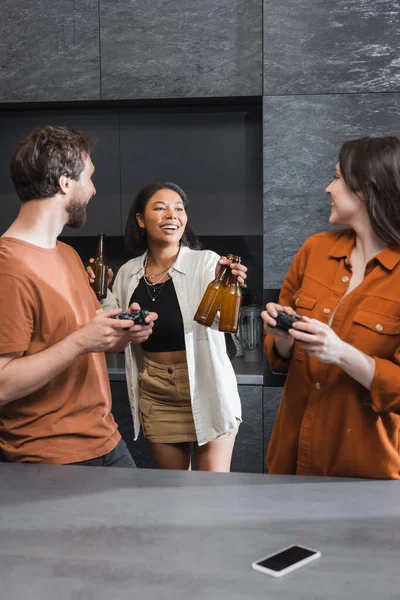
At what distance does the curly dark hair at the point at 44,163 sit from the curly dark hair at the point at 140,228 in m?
0.89

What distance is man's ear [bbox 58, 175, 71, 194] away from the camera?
1698 millimetres

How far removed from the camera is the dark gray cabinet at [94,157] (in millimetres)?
3420

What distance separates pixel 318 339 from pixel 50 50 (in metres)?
2.32

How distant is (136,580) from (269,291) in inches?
82.9

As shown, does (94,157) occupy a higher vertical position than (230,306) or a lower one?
higher

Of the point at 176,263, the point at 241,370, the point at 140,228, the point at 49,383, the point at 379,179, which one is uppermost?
the point at 379,179

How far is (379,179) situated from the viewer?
1.56 m

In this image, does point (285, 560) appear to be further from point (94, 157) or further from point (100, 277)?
point (94, 157)

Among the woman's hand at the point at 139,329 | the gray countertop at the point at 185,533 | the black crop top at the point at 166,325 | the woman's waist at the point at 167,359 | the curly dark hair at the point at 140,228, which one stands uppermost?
the curly dark hair at the point at 140,228

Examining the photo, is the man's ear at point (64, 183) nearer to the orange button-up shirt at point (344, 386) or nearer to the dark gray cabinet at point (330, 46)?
the orange button-up shirt at point (344, 386)

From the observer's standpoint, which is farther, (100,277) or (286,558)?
(100,277)

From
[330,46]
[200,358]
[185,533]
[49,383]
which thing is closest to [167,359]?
[200,358]

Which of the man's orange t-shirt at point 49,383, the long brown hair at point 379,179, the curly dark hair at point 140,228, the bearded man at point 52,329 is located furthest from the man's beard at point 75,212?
the curly dark hair at point 140,228

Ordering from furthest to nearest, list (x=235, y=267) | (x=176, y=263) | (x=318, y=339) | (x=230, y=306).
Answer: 1. (x=176, y=263)
2. (x=230, y=306)
3. (x=235, y=267)
4. (x=318, y=339)
